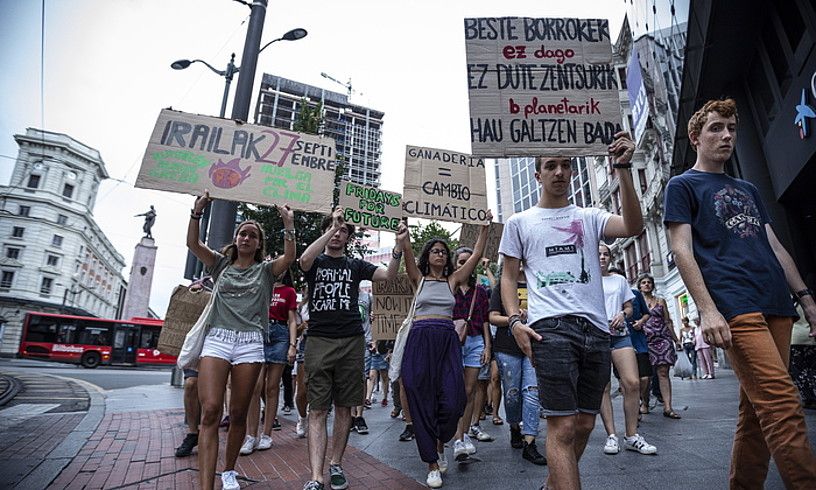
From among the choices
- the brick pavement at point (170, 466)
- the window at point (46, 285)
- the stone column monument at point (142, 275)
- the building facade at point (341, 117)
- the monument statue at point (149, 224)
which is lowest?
the brick pavement at point (170, 466)

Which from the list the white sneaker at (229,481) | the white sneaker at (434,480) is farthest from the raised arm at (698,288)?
the white sneaker at (229,481)

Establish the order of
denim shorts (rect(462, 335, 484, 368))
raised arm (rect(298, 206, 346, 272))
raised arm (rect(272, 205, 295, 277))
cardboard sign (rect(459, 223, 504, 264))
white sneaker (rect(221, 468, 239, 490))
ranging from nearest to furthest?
white sneaker (rect(221, 468, 239, 490)) → raised arm (rect(272, 205, 295, 277)) → raised arm (rect(298, 206, 346, 272)) → denim shorts (rect(462, 335, 484, 368)) → cardboard sign (rect(459, 223, 504, 264))

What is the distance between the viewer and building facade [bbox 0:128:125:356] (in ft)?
16.3

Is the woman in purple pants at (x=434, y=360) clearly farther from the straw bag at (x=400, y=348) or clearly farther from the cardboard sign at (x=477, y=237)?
the cardboard sign at (x=477, y=237)

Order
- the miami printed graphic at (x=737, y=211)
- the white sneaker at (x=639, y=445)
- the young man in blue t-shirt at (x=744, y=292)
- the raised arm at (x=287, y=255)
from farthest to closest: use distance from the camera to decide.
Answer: the white sneaker at (x=639, y=445) → the raised arm at (x=287, y=255) → the miami printed graphic at (x=737, y=211) → the young man in blue t-shirt at (x=744, y=292)

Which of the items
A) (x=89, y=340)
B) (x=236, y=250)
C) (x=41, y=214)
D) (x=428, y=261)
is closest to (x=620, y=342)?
(x=428, y=261)

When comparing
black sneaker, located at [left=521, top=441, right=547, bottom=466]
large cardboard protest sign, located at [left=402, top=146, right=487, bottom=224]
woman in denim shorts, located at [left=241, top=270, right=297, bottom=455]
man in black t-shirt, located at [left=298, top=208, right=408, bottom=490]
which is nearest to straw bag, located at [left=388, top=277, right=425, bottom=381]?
man in black t-shirt, located at [left=298, top=208, right=408, bottom=490]

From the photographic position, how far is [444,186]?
5469mm

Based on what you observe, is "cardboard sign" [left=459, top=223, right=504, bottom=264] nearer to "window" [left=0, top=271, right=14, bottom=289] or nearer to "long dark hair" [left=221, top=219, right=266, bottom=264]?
"long dark hair" [left=221, top=219, right=266, bottom=264]

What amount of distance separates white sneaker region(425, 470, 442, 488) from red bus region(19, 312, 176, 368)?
23.5 metres

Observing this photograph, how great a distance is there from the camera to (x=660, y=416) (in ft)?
20.1

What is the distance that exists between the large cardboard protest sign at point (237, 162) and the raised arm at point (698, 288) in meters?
3.20

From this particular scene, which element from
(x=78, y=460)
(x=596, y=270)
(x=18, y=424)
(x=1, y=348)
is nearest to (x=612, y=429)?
(x=596, y=270)

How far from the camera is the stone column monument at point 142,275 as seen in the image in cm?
3198
